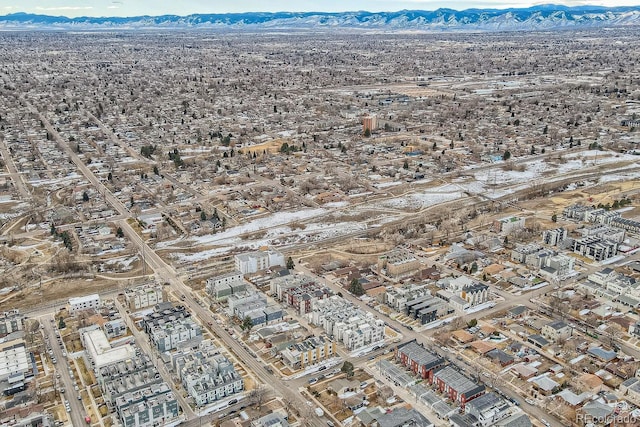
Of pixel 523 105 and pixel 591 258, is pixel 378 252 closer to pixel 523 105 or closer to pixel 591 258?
pixel 591 258

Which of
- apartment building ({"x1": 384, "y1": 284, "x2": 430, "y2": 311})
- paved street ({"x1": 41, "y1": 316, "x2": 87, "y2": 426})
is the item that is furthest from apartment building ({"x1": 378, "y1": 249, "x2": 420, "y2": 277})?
paved street ({"x1": 41, "y1": 316, "x2": 87, "y2": 426})

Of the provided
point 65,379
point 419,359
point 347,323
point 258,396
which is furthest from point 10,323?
point 419,359

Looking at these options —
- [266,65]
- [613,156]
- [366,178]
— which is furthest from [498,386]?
[266,65]

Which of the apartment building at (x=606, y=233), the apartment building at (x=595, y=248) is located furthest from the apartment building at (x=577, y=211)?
the apartment building at (x=595, y=248)

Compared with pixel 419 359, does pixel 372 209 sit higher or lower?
lower

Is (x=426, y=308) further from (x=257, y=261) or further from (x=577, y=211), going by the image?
(x=577, y=211)


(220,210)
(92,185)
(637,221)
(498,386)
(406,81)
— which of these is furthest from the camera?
(406,81)

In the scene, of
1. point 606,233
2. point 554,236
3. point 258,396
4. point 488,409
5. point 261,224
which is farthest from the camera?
point 261,224

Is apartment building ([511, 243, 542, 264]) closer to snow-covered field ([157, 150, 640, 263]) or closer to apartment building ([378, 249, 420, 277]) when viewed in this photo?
apartment building ([378, 249, 420, 277])
